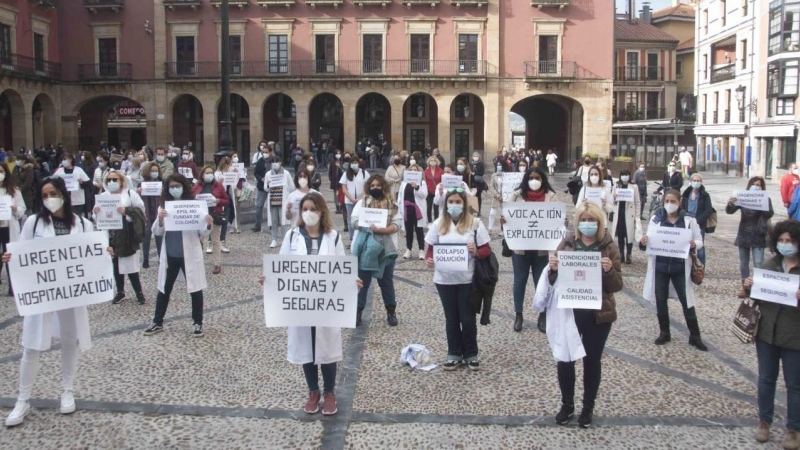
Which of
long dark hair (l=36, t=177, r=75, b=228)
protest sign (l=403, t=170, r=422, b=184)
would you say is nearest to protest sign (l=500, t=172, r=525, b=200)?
protest sign (l=403, t=170, r=422, b=184)

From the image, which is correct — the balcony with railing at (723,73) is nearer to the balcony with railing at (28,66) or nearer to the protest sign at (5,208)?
the balcony with railing at (28,66)

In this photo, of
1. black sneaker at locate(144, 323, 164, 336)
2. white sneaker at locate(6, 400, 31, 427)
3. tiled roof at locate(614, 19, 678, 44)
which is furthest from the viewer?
tiled roof at locate(614, 19, 678, 44)

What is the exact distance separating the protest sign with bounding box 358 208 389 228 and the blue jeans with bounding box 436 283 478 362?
63.9 inches

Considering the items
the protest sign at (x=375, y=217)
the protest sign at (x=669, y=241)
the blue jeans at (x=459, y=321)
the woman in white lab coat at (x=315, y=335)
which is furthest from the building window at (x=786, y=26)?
the woman in white lab coat at (x=315, y=335)

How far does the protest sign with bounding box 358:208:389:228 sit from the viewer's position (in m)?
8.07

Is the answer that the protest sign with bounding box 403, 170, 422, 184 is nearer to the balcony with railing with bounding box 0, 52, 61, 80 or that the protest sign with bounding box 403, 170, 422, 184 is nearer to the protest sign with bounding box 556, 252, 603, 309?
the protest sign with bounding box 556, 252, 603, 309

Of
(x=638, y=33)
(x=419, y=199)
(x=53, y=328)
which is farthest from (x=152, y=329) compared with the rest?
(x=638, y=33)

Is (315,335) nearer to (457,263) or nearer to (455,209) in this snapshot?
(457,263)

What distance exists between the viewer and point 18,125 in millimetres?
35000

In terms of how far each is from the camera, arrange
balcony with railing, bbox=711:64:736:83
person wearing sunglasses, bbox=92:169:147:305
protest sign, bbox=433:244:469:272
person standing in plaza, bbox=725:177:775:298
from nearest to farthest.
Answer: protest sign, bbox=433:244:469:272
person wearing sunglasses, bbox=92:169:147:305
person standing in plaza, bbox=725:177:775:298
balcony with railing, bbox=711:64:736:83

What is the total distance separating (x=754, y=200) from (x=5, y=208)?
9925 mm

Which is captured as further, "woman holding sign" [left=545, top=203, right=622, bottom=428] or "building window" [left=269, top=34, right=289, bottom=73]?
"building window" [left=269, top=34, right=289, bottom=73]

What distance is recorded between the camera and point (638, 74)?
59.8 m

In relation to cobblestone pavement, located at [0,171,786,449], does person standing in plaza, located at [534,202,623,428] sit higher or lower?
higher
